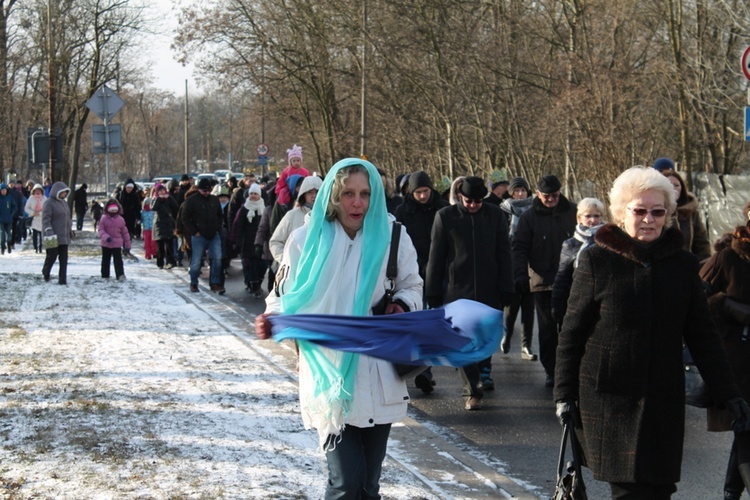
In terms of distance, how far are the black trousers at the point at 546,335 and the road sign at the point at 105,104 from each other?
13.4 meters

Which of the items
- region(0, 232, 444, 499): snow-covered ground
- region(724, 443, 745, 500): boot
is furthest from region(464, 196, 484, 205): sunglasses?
region(724, 443, 745, 500): boot

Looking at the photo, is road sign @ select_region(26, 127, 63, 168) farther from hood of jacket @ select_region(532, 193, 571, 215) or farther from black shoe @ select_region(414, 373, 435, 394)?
black shoe @ select_region(414, 373, 435, 394)

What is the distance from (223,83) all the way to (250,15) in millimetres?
2504

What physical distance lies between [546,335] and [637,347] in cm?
527

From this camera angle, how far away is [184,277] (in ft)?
63.4

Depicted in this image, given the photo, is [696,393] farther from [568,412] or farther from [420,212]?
[420,212]

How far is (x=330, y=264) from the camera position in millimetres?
4328

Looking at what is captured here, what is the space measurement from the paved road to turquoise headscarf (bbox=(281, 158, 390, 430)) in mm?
2310

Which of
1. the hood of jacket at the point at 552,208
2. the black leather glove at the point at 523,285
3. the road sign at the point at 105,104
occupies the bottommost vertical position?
the black leather glove at the point at 523,285

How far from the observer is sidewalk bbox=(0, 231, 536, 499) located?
5907 millimetres

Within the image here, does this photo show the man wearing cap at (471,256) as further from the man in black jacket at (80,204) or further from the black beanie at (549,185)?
the man in black jacket at (80,204)

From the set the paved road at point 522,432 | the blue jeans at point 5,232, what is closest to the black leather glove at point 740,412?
the paved road at point 522,432

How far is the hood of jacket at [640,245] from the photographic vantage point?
165 inches

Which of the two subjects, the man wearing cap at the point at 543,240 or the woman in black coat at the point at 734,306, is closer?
the woman in black coat at the point at 734,306
